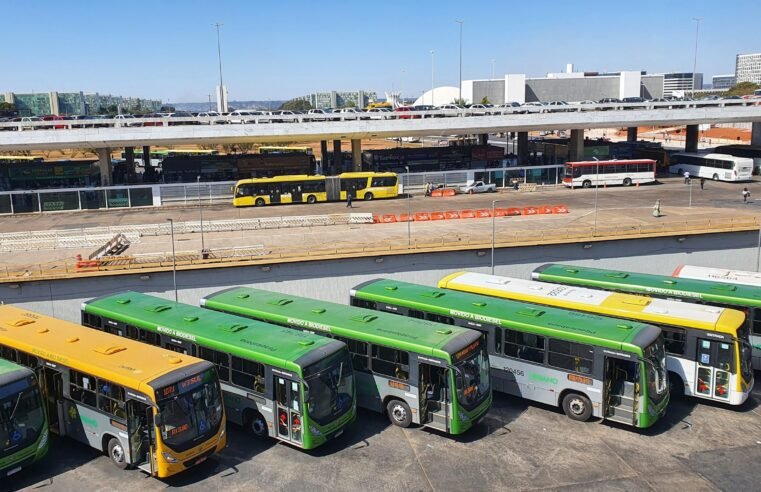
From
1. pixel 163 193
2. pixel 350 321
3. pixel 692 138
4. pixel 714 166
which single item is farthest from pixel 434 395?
pixel 692 138

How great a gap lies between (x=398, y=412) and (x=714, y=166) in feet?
168

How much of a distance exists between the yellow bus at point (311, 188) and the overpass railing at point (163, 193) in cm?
266

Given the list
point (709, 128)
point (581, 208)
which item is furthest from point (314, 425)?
point (709, 128)

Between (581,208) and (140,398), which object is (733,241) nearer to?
(581,208)

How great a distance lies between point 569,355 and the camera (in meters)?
18.0

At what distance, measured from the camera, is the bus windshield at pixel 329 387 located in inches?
627

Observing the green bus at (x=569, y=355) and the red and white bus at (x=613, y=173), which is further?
the red and white bus at (x=613, y=173)

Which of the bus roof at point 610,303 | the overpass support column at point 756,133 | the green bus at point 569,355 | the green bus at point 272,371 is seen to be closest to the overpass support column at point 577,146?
the overpass support column at point 756,133

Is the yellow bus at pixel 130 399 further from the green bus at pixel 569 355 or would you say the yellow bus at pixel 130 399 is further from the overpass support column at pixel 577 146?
the overpass support column at pixel 577 146

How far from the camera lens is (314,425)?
1603 cm

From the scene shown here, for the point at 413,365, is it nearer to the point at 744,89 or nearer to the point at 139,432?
the point at 139,432

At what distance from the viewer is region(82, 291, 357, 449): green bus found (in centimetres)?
1599

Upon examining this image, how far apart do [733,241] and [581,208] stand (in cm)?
1235

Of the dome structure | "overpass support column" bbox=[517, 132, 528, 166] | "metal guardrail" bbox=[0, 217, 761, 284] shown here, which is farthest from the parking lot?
the dome structure
